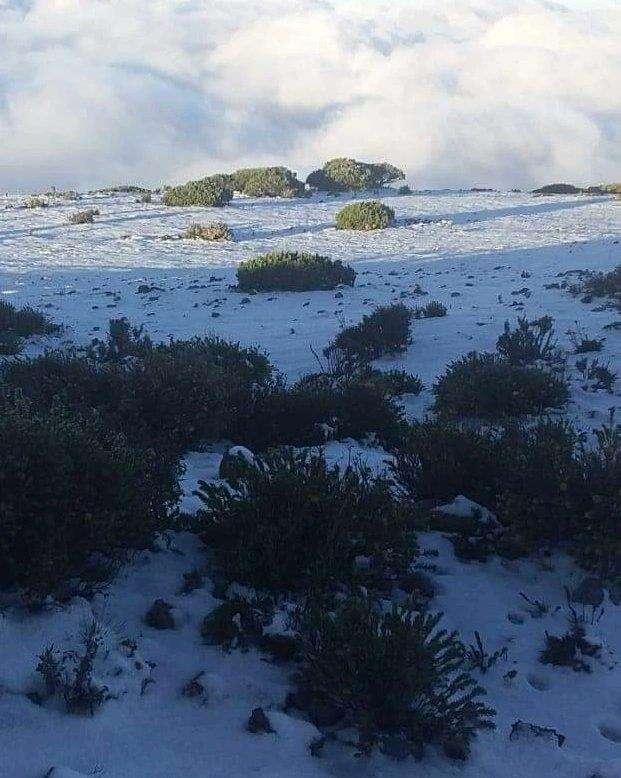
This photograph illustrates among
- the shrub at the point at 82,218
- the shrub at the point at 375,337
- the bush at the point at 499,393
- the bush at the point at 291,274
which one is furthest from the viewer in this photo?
the shrub at the point at 82,218

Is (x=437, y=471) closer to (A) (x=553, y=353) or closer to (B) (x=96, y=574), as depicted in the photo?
(B) (x=96, y=574)

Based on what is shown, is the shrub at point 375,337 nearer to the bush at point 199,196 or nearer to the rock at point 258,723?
the rock at point 258,723

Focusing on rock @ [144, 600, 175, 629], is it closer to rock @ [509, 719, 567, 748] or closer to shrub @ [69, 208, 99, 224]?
rock @ [509, 719, 567, 748]

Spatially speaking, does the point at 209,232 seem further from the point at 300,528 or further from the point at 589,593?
the point at 589,593

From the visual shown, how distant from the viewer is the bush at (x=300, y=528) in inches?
167

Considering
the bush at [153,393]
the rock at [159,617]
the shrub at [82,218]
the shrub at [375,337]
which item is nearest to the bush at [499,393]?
the bush at [153,393]

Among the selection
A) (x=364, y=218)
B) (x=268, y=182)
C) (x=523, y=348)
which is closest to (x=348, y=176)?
(x=268, y=182)

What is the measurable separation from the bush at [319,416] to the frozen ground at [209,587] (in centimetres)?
40

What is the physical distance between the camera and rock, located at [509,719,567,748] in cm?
338

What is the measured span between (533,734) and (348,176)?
33.7 m

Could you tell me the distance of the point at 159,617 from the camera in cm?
395

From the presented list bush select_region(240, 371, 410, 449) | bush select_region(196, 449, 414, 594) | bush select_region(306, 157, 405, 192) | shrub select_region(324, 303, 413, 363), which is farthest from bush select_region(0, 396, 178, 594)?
bush select_region(306, 157, 405, 192)

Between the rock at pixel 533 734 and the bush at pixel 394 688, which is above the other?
the bush at pixel 394 688

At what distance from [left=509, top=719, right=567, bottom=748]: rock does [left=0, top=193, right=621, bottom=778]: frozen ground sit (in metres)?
0.03
